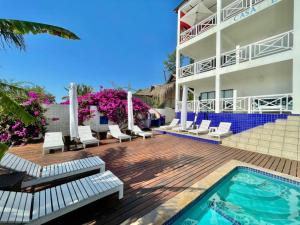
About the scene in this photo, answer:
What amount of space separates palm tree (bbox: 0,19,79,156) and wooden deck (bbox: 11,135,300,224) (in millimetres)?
2095

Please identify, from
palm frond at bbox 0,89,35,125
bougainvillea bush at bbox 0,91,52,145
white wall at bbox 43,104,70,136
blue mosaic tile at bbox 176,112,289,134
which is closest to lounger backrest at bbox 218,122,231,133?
blue mosaic tile at bbox 176,112,289,134

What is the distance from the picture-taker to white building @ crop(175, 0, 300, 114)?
945 centimetres

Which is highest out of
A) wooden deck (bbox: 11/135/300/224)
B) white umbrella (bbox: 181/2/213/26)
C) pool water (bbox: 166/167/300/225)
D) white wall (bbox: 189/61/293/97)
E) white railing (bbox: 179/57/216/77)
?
→ white umbrella (bbox: 181/2/213/26)

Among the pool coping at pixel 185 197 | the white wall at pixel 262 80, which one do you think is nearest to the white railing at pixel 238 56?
the white wall at pixel 262 80

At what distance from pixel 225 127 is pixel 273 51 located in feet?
20.3

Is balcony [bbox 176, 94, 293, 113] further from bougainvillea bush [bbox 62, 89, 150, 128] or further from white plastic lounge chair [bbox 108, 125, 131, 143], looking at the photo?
white plastic lounge chair [bbox 108, 125, 131, 143]

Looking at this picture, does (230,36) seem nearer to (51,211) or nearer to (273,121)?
(273,121)

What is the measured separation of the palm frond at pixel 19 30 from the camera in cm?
269

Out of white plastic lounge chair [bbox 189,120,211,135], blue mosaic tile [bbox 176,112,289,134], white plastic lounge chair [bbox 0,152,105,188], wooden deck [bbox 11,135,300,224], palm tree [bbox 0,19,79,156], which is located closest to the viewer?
palm tree [bbox 0,19,79,156]

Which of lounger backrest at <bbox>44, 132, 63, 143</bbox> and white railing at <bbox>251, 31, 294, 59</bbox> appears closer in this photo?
lounger backrest at <bbox>44, 132, 63, 143</bbox>

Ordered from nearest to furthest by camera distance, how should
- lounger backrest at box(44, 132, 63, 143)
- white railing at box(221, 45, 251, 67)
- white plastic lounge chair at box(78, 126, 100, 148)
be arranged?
lounger backrest at box(44, 132, 63, 143) < white plastic lounge chair at box(78, 126, 100, 148) < white railing at box(221, 45, 251, 67)

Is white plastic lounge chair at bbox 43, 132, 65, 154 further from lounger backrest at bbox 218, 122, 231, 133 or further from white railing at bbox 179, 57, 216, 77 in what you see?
white railing at bbox 179, 57, 216, 77

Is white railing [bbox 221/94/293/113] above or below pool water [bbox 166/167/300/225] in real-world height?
above

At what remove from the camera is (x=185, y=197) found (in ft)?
11.7
